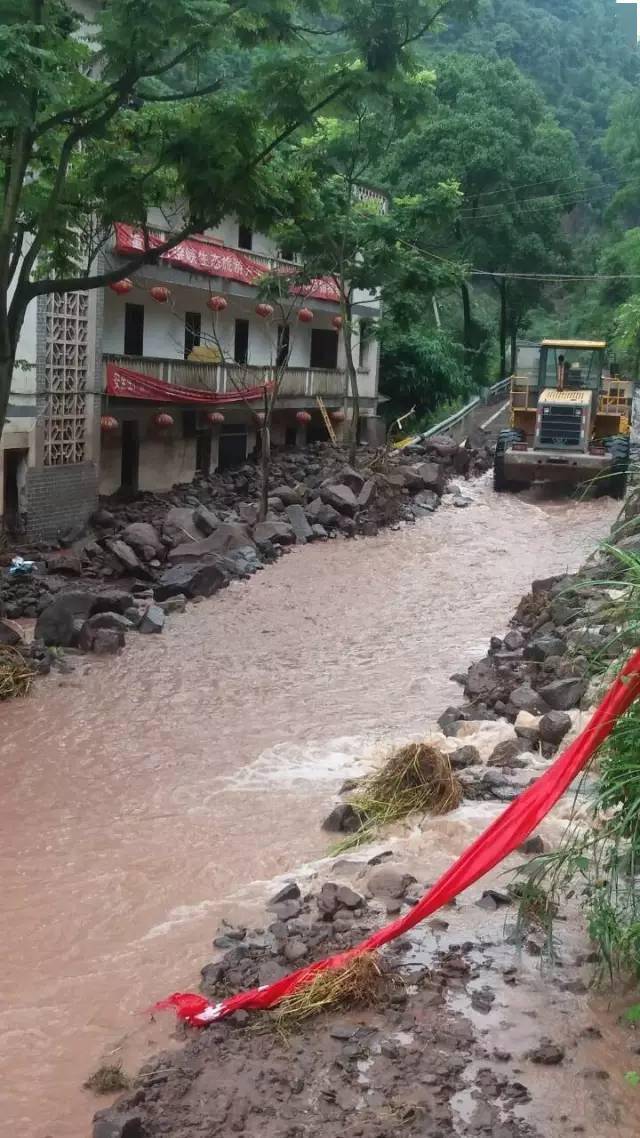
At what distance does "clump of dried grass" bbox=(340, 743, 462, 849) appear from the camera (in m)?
7.54

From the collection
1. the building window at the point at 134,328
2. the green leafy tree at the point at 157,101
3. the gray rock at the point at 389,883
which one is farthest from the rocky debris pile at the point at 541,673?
the building window at the point at 134,328

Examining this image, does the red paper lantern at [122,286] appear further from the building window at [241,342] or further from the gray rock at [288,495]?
the building window at [241,342]

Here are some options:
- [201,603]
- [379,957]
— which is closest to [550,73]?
[201,603]

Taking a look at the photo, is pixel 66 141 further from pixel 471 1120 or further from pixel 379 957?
pixel 471 1120

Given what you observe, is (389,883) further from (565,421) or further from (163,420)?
(565,421)

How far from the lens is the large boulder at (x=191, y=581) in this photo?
50.8 feet

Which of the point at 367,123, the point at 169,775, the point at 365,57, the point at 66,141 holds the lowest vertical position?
the point at 169,775

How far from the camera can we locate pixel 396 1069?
449 centimetres

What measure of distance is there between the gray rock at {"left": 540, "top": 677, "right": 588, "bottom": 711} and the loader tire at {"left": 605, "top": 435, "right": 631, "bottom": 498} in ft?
43.5

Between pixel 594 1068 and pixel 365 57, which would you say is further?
pixel 365 57

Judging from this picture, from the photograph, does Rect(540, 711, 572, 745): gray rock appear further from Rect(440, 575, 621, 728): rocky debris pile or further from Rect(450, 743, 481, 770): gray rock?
Rect(450, 743, 481, 770): gray rock

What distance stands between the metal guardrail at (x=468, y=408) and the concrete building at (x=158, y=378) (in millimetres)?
2577

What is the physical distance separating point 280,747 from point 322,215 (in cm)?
1447

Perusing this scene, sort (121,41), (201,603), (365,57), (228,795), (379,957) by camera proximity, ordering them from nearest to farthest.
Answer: (379,957), (228,795), (121,41), (365,57), (201,603)
